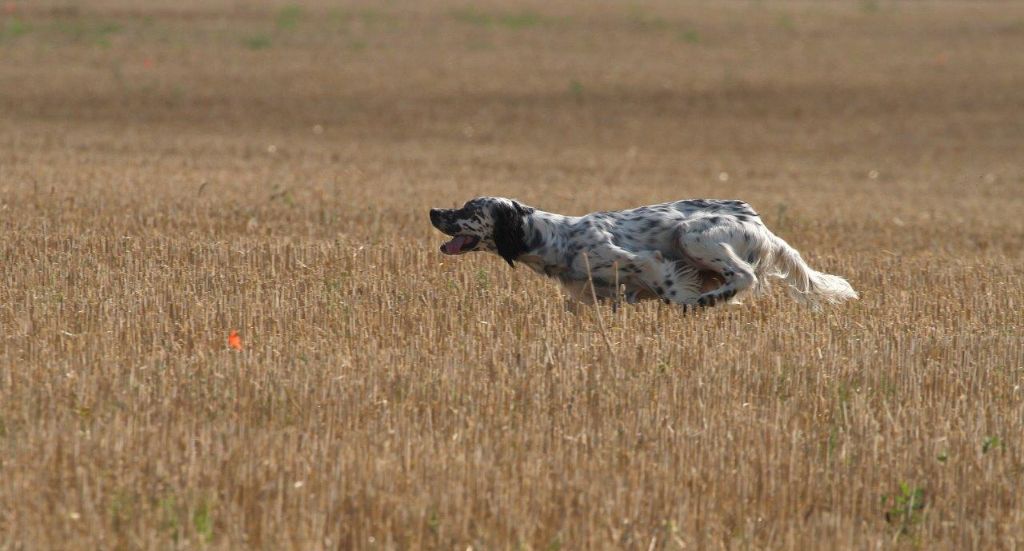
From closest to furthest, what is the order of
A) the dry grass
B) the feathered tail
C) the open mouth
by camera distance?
1. the dry grass
2. the open mouth
3. the feathered tail

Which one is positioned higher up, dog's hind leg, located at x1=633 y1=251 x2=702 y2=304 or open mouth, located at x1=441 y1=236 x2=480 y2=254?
open mouth, located at x1=441 y1=236 x2=480 y2=254

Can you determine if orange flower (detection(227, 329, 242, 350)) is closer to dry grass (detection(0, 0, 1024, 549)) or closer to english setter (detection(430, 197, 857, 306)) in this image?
dry grass (detection(0, 0, 1024, 549))

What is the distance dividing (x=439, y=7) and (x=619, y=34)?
698cm

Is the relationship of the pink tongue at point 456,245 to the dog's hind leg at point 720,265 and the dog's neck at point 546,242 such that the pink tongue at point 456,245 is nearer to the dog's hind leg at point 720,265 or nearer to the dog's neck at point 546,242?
the dog's neck at point 546,242

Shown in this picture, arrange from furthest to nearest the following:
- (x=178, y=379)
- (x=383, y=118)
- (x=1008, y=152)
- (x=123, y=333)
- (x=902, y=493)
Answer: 1. (x=383, y=118)
2. (x=1008, y=152)
3. (x=123, y=333)
4. (x=178, y=379)
5. (x=902, y=493)

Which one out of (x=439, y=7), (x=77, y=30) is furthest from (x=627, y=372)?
(x=439, y=7)

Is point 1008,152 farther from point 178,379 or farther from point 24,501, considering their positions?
point 24,501

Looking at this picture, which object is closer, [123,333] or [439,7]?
[123,333]

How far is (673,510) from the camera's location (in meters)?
4.46

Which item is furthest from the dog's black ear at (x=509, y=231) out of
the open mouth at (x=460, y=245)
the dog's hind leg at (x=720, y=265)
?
the dog's hind leg at (x=720, y=265)

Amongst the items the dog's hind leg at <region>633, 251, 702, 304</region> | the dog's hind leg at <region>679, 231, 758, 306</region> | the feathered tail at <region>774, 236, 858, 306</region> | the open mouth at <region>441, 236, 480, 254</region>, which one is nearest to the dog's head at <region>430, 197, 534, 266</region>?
the open mouth at <region>441, 236, 480, 254</region>

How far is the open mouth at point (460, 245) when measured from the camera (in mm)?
7668

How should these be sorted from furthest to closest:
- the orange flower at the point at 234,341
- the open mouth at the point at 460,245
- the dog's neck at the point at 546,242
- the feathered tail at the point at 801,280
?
the feathered tail at the point at 801,280, the dog's neck at the point at 546,242, the open mouth at the point at 460,245, the orange flower at the point at 234,341

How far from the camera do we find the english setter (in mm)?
7734
